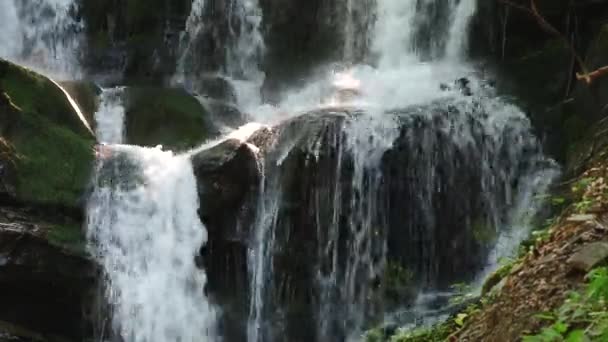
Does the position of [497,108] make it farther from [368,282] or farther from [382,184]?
[368,282]

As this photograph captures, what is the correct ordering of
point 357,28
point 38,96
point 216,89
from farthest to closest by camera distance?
1. point 357,28
2. point 216,89
3. point 38,96

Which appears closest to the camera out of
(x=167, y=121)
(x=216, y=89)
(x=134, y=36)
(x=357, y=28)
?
(x=167, y=121)

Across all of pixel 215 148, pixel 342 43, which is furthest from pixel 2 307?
pixel 342 43

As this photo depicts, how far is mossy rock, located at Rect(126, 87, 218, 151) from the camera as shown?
1227cm

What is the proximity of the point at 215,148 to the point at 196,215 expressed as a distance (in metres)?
0.93

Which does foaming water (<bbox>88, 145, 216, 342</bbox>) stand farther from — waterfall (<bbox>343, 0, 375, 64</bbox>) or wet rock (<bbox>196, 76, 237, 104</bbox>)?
waterfall (<bbox>343, 0, 375, 64</bbox>)

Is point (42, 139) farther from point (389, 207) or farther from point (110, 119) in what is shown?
point (389, 207)

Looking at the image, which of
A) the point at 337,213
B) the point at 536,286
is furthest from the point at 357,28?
the point at 536,286

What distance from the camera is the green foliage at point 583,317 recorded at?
103 inches

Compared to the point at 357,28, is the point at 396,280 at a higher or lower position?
lower

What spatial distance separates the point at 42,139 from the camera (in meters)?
10.2

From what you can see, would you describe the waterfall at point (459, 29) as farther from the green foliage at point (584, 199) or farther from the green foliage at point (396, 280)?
the green foliage at point (584, 199)

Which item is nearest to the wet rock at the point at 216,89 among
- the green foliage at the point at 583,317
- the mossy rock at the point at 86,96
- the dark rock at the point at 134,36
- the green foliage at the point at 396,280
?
the dark rock at the point at 134,36

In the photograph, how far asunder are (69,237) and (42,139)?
4.76 ft
